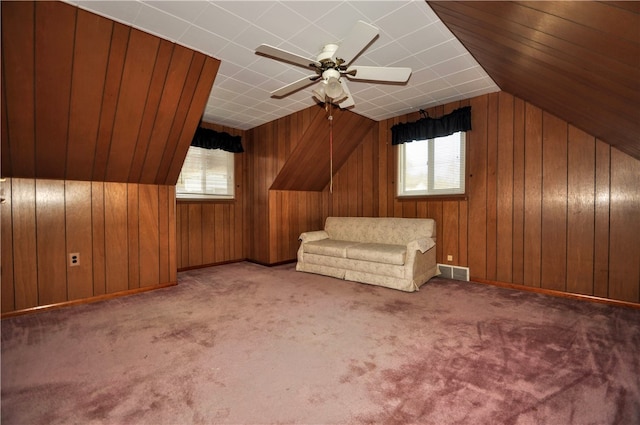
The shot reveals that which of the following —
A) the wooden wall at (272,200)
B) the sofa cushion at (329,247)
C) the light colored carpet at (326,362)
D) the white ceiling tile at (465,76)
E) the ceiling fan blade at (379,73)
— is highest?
the white ceiling tile at (465,76)

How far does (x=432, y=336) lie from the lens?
2244 millimetres

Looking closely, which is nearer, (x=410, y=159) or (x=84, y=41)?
(x=84, y=41)

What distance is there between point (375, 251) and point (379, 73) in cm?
219

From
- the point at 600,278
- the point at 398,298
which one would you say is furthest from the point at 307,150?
the point at 600,278

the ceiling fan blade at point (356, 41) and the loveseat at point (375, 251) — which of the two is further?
the loveseat at point (375, 251)

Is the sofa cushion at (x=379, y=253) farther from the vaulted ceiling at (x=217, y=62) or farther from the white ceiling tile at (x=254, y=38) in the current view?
the white ceiling tile at (x=254, y=38)

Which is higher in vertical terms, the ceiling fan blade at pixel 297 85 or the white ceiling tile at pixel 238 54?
the white ceiling tile at pixel 238 54

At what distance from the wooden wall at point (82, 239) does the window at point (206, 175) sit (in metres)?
0.95

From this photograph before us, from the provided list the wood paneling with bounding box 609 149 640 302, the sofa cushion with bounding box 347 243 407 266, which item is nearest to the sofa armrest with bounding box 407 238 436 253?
the sofa cushion with bounding box 347 243 407 266

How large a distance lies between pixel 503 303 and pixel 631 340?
0.95m

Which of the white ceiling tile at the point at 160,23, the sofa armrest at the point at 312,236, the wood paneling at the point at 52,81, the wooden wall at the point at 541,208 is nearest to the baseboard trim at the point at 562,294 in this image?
the wooden wall at the point at 541,208

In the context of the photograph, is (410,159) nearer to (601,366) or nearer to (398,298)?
(398,298)

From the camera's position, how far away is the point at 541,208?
3383 mm

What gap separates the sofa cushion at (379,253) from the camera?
3.49 m
